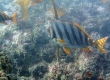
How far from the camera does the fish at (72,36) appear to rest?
10.5 feet

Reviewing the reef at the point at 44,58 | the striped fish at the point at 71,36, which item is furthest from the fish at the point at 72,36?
the reef at the point at 44,58

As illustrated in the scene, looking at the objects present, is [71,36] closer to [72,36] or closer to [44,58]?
[72,36]

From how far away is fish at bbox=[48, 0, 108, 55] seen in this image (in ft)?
10.5

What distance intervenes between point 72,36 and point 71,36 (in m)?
0.02

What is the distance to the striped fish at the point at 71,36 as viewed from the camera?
3.19m

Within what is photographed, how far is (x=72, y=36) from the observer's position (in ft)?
10.6

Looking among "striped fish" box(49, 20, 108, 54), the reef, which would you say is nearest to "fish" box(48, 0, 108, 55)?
"striped fish" box(49, 20, 108, 54)

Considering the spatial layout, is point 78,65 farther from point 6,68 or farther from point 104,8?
point 104,8

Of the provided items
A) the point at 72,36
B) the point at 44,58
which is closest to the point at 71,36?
the point at 72,36

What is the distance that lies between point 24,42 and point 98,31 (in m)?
5.16

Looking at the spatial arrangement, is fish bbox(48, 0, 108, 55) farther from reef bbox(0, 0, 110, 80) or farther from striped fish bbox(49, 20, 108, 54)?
reef bbox(0, 0, 110, 80)

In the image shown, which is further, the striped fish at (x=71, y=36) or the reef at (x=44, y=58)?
the reef at (x=44, y=58)

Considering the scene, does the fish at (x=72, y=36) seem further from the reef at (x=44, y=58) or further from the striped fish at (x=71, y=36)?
the reef at (x=44, y=58)

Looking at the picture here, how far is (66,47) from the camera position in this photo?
3393mm
